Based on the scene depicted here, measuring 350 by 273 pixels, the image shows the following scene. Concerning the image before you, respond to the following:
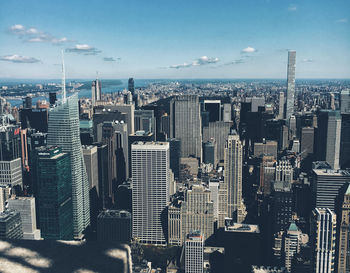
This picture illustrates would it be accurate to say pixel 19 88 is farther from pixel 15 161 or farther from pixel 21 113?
pixel 21 113

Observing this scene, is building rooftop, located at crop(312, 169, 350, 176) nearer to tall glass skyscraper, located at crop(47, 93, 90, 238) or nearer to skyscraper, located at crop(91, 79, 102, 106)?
tall glass skyscraper, located at crop(47, 93, 90, 238)

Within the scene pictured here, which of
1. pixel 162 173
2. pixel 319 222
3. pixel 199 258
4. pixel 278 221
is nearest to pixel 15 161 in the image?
pixel 162 173

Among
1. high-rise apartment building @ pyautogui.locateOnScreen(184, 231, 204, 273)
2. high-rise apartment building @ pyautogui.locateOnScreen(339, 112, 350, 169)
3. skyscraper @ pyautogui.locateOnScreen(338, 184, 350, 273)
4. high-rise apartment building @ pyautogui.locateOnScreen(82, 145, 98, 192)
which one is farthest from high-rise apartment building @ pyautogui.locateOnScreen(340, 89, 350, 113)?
high-rise apartment building @ pyautogui.locateOnScreen(82, 145, 98, 192)

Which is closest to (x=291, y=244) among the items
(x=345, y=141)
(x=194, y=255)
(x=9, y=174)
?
(x=194, y=255)

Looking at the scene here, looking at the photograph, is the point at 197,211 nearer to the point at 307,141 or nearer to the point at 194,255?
the point at 194,255

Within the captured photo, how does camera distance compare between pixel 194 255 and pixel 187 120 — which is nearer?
pixel 194 255

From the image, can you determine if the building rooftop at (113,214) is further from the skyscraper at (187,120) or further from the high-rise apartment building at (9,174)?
the skyscraper at (187,120)

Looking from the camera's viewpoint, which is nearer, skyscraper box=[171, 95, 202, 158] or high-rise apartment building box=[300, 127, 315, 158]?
high-rise apartment building box=[300, 127, 315, 158]
